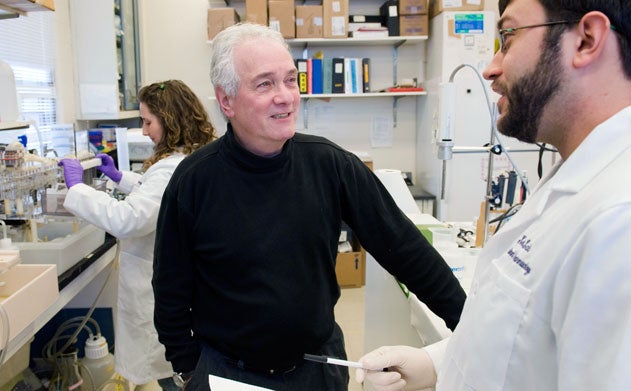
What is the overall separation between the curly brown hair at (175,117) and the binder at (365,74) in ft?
7.47

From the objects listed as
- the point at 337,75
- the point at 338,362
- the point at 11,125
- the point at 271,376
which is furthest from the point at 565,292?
the point at 337,75

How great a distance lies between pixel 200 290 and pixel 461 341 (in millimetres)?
777

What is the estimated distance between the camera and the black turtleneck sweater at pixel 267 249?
4.10 feet

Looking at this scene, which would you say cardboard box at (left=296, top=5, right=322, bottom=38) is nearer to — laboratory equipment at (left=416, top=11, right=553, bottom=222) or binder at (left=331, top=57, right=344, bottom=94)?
binder at (left=331, top=57, right=344, bottom=94)

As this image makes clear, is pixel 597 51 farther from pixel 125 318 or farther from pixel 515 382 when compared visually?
pixel 125 318

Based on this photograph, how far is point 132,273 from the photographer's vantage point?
6.26ft

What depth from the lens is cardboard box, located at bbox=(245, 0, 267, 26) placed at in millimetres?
3775

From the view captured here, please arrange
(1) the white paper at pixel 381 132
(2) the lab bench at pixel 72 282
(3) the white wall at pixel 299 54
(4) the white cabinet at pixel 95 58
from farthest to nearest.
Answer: (1) the white paper at pixel 381 132
(3) the white wall at pixel 299 54
(4) the white cabinet at pixel 95 58
(2) the lab bench at pixel 72 282

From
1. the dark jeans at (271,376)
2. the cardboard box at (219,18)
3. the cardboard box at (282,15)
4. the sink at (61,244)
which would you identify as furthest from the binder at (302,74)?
the dark jeans at (271,376)

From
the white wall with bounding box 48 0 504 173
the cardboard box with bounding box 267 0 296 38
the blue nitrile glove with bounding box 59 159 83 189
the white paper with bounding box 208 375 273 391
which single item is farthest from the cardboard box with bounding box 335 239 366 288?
the white paper with bounding box 208 375 273 391

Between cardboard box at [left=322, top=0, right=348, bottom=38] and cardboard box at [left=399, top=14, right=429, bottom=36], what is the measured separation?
45 cm

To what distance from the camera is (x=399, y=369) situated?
1149 mm

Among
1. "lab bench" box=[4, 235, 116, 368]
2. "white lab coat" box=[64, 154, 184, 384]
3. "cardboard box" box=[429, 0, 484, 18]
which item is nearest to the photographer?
"lab bench" box=[4, 235, 116, 368]

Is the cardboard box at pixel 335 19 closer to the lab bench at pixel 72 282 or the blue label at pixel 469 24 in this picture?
the blue label at pixel 469 24
